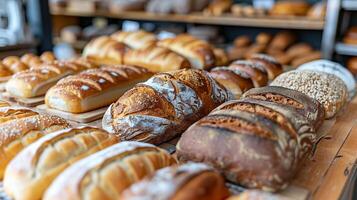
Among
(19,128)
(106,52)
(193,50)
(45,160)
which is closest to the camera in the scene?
(45,160)

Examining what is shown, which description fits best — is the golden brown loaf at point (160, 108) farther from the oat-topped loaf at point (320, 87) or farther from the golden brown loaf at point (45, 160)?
the oat-topped loaf at point (320, 87)

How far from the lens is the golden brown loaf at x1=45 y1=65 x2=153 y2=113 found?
1.52m

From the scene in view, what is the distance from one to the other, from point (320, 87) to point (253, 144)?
0.71 metres

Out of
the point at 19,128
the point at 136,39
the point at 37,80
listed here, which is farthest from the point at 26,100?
the point at 136,39

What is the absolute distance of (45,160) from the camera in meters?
0.92

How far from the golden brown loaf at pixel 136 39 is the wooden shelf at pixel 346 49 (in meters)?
1.56

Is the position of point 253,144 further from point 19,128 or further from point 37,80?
point 37,80

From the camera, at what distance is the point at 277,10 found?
3.18 m

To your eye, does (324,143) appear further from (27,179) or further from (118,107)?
(27,179)

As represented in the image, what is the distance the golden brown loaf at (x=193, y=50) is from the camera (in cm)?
215

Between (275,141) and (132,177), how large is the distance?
1.23 feet

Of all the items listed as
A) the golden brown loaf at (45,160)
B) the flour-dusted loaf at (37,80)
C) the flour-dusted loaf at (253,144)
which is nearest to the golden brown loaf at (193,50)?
the flour-dusted loaf at (37,80)

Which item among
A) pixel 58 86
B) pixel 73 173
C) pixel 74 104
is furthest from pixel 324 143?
pixel 58 86

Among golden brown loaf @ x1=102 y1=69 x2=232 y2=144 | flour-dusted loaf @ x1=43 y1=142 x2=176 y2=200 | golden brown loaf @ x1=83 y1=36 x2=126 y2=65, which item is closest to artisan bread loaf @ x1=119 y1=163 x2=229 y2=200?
flour-dusted loaf @ x1=43 y1=142 x2=176 y2=200
